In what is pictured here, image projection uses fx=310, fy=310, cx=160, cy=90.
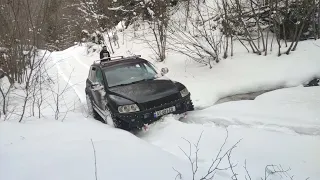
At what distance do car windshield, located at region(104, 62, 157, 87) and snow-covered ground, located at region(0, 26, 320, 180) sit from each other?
1144mm

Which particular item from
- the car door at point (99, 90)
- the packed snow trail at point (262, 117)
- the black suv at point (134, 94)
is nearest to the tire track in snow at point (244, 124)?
the packed snow trail at point (262, 117)

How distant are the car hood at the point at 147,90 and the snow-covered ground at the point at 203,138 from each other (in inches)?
20.7

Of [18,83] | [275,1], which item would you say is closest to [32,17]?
[18,83]

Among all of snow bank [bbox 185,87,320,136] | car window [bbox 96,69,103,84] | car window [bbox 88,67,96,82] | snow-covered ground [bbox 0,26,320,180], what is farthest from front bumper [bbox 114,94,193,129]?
car window [bbox 88,67,96,82]

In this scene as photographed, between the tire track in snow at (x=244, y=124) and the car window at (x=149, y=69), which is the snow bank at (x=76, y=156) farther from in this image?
the car window at (x=149, y=69)

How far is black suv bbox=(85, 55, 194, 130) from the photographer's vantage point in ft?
19.4

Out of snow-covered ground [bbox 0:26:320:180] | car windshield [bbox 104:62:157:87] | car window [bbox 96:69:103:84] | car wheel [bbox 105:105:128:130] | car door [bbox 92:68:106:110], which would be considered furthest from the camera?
car window [bbox 96:69:103:84]

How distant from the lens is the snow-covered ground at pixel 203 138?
12.0ft

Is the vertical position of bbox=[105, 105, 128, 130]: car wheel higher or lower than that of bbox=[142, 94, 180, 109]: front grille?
lower

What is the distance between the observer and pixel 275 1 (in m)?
9.95

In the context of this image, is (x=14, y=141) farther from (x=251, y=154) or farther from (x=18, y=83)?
(x=18, y=83)

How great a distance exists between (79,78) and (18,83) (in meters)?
4.09

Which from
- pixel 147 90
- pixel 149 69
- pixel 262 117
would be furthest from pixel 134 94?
pixel 262 117

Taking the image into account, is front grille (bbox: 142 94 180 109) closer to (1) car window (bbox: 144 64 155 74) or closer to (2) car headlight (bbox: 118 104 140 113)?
(2) car headlight (bbox: 118 104 140 113)
